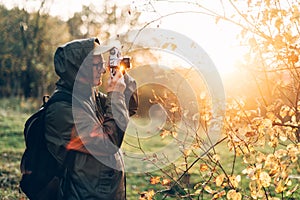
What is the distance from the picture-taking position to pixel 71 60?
252cm

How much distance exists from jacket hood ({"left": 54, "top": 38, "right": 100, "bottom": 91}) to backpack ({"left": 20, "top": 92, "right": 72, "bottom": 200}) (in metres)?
0.10

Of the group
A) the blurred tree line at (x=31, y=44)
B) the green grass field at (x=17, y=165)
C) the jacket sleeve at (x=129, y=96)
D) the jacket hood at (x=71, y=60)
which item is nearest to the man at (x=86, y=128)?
the jacket hood at (x=71, y=60)

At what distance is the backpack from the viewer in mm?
2486

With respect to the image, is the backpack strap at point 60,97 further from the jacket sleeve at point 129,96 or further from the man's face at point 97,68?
the jacket sleeve at point 129,96

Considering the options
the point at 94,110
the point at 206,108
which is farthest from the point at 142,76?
the point at 94,110

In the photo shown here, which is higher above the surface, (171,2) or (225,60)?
(171,2)

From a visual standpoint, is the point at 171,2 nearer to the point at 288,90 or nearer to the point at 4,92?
the point at 288,90

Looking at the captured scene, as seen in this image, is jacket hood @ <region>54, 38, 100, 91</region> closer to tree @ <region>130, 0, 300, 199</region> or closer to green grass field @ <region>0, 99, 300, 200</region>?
tree @ <region>130, 0, 300, 199</region>

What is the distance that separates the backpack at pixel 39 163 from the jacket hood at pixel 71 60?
4.0 inches

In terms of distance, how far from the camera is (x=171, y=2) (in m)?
3.04

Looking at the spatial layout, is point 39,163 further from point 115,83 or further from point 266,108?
point 266,108

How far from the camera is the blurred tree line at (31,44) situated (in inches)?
856

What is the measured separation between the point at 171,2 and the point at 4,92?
2164 centimetres

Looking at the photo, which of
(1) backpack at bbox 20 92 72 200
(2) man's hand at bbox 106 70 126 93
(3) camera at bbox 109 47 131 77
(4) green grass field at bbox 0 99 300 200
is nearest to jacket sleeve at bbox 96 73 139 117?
(3) camera at bbox 109 47 131 77
